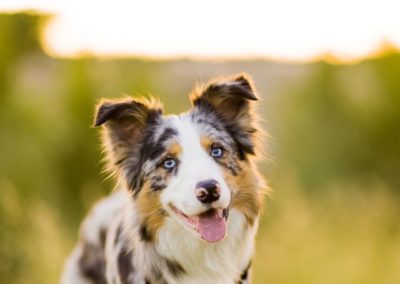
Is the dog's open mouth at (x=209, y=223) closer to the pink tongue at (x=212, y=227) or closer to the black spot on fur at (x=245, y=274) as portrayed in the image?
the pink tongue at (x=212, y=227)

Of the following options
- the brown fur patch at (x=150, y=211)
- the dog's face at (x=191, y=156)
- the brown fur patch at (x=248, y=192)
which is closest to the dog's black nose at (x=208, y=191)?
the dog's face at (x=191, y=156)

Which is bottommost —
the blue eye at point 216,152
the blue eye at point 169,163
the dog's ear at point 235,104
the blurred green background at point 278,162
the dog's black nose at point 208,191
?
the blurred green background at point 278,162

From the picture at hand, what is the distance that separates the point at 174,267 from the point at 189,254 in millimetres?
140

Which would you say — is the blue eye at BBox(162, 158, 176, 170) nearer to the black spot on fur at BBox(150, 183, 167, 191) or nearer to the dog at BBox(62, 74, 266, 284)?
the dog at BBox(62, 74, 266, 284)

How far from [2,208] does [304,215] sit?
13.9 feet

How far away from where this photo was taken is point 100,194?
13812 millimetres

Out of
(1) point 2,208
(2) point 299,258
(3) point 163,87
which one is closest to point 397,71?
(3) point 163,87

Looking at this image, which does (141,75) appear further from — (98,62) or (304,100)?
(304,100)

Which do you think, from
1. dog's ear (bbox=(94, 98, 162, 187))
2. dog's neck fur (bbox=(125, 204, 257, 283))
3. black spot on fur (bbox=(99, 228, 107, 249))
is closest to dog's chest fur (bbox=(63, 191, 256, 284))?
dog's neck fur (bbox=(125, 204, 257, 283))

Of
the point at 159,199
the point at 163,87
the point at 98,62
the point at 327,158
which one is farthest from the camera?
the point at 327,158

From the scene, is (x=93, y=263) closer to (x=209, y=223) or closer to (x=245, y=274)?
(x=245, y=274)

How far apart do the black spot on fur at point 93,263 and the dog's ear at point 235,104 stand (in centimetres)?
163

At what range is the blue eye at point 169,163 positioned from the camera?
18.9ft

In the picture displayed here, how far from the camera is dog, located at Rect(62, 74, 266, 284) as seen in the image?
222 inches
